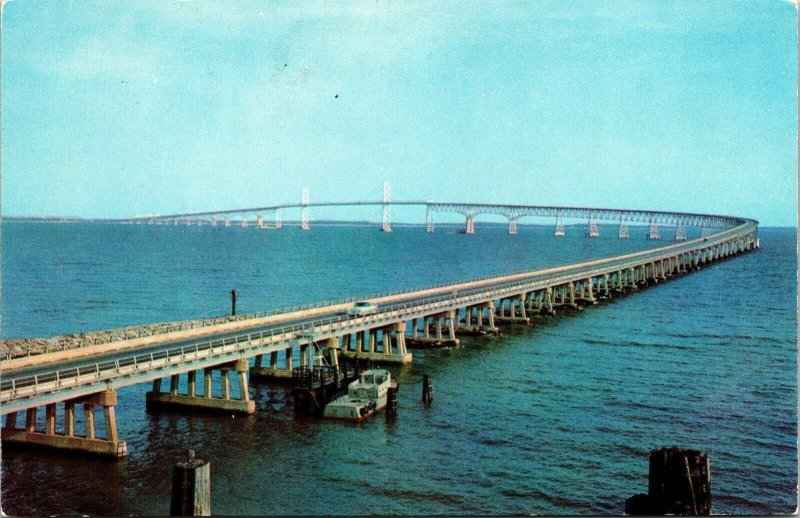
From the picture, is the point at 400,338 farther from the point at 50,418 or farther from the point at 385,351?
the point at 50,418

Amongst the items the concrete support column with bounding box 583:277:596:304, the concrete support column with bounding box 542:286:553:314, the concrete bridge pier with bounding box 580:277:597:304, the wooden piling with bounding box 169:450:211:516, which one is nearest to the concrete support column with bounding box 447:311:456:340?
the concrete support column with bounding box 542:286:553:314

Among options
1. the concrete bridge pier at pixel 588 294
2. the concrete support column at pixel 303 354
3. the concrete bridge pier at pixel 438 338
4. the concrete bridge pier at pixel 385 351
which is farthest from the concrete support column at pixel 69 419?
the concrete bridge pier at pixel 588 294

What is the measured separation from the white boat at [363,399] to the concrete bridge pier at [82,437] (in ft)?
36.1

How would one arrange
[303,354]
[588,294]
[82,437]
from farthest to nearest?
1. [588,294]
2. [303,354]
3. [82,437]

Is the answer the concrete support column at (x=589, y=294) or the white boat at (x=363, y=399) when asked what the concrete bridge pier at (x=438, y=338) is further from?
the concrete support column at (x=589, y=294)

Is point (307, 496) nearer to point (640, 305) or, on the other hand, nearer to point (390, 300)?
point (390, 300)

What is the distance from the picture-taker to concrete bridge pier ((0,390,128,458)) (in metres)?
32.3

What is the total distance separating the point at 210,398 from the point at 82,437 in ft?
27.3

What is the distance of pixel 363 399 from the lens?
41656 mm

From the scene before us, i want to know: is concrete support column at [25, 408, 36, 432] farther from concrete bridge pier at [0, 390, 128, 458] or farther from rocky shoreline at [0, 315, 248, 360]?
rocky shoreline at [0, 315, 248, 360]

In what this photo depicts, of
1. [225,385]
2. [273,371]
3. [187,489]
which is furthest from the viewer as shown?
[273,371]

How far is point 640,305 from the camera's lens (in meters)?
94.4

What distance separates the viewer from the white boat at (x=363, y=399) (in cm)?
4028

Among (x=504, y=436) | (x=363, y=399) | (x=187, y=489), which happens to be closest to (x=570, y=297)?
(x=363, y=399)
